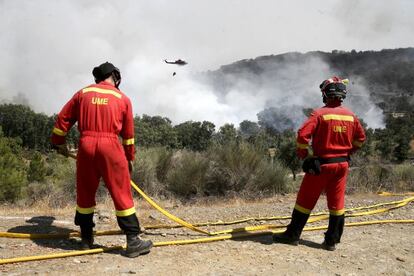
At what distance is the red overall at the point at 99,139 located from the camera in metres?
4.34

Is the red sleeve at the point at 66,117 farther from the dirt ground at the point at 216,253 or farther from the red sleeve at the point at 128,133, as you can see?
the dirt ground at the point at 216,253

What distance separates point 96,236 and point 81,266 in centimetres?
117

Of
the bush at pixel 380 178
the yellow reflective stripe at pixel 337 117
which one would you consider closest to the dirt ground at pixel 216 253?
the yellow reflective stripe at pixel 337 117

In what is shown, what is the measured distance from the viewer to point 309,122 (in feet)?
16.0

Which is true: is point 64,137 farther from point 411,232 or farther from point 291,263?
point 411,232

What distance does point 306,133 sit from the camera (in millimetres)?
4859

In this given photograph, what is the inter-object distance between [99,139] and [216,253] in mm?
1808

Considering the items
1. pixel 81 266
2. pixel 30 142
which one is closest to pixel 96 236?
pixel 81 266

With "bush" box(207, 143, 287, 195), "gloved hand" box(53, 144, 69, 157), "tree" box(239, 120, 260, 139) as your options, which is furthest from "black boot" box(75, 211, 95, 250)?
"tree" box(239, 120, 260, 139)

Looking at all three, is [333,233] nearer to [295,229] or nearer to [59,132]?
[295,229]

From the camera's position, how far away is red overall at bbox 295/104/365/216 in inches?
193

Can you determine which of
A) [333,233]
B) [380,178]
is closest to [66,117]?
[333,233]

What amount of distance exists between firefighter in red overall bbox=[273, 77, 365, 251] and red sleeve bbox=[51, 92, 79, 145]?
2.55 m

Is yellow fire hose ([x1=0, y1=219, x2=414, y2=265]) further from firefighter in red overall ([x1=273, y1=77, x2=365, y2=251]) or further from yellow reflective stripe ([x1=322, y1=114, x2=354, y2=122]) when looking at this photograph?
yellow reflective stripe ([x1=322, y1=114, x2=354, y2=122])
